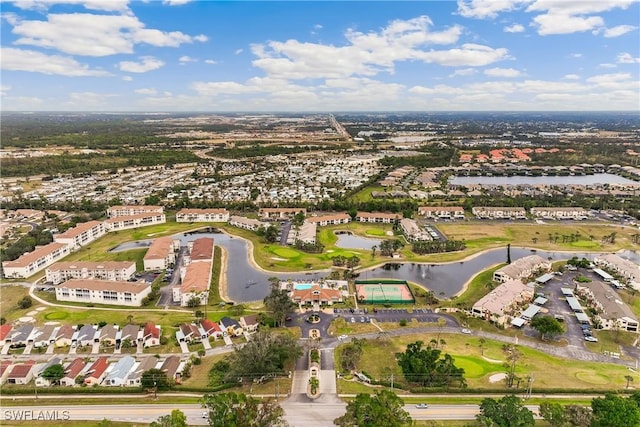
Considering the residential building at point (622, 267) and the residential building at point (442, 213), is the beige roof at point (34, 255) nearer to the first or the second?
the residential building at point (442, 213)

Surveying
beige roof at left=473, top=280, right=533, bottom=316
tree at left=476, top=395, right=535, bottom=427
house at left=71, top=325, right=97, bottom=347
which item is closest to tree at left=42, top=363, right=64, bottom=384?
house at left=71, top=325, right=97, bottom=347

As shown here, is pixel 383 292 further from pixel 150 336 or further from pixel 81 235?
pixel 81 235

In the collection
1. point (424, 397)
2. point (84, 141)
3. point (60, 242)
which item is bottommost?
point (424, 397)

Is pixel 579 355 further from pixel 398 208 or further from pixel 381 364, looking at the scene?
pixel 398 208

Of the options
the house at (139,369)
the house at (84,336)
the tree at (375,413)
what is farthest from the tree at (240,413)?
the house at (84,336)

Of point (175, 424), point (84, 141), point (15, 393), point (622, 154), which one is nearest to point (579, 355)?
point (175, 424)

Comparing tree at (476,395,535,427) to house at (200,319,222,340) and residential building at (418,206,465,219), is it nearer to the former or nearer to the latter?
house at (200,319,222,340)
